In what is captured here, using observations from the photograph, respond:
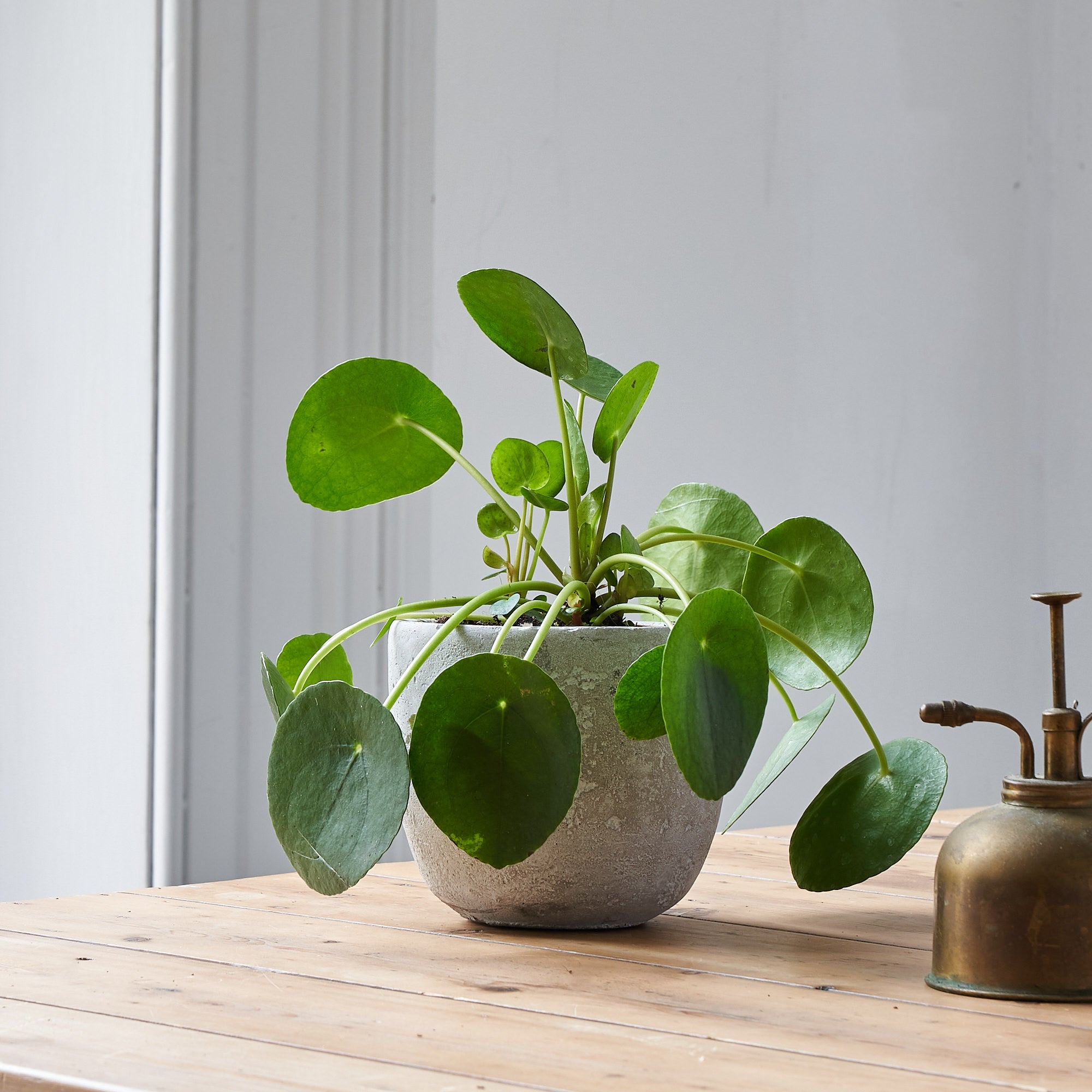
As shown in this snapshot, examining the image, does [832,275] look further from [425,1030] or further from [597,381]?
[425,1030]

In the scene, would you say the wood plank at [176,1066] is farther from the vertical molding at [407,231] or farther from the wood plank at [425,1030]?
the vertical molding at [407,231]

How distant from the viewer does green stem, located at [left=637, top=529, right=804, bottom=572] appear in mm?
736

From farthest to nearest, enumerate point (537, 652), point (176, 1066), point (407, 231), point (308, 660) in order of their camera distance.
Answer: point (407, 231) < point (308, 660) < point (537, 652) < point (176, 1066)

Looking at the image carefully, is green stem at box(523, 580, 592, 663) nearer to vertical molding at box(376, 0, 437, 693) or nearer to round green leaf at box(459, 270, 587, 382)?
round green leaf at box(459, 270, 587, 382)

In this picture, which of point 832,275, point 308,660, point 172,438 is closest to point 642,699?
point 308,660

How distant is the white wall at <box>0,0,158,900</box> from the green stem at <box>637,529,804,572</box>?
82 centimetres

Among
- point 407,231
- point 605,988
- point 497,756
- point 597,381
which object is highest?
point 407,231

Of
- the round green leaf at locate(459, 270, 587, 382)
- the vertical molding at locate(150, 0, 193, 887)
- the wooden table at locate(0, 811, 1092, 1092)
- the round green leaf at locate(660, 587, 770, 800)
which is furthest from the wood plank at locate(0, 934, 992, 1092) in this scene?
the vertical molding at locate(150, 0, 193, 887)

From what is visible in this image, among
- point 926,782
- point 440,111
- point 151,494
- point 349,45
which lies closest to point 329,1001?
point 926,782

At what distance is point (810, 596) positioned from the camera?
2.46ft

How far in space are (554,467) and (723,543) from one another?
116 millimetres

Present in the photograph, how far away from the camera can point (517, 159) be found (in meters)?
1.86

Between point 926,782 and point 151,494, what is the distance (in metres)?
0.97

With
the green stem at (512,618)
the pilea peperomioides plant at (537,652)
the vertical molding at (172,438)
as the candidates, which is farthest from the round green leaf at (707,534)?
the vertical molding at (172,438)
